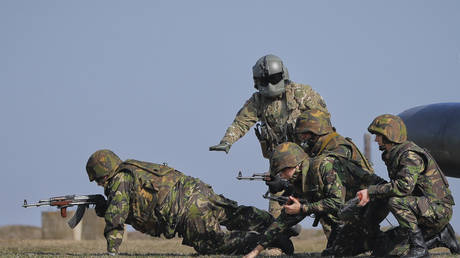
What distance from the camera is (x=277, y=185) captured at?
12445 millimetres

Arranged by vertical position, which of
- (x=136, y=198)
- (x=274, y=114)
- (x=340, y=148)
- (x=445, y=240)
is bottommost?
(x=445, y=240)

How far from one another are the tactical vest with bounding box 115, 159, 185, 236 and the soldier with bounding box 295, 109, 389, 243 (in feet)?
6.29

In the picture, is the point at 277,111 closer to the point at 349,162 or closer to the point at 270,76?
the point at 270,76

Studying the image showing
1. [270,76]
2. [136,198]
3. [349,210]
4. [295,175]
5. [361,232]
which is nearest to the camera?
[349,210]

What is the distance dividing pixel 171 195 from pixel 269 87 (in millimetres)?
3046

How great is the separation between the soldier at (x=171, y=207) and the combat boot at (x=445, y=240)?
235 centimetres

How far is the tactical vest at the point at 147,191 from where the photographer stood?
1152 centimetres

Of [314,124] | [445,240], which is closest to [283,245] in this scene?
[314,124]

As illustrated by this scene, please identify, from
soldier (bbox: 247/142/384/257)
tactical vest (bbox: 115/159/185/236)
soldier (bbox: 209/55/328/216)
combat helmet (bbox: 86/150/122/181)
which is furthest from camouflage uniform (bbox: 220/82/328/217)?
soldier (bbox: 247/142/384/257)

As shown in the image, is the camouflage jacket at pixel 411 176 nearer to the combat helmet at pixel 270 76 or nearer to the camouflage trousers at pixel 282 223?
the camouflage trousers at pixel 282 223

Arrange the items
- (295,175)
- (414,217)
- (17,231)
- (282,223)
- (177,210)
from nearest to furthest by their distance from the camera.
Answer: (414,217)
(282,223)
(295,175)
(177,210)
(17,231)

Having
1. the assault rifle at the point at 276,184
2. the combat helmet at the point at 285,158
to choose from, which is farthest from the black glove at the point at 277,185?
the combat helmet at the point at 285,158

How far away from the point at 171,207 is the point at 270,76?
3.30m

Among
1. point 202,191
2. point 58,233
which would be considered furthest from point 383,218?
point 58,233
